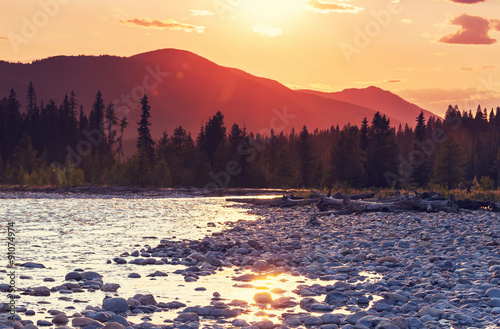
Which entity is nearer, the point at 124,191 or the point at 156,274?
the point at 156,274

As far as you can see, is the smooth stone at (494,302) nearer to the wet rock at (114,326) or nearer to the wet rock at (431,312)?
the wet rock at (431,312)

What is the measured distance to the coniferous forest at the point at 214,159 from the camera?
231 ft

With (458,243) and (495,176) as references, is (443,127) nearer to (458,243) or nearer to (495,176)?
(495,176)

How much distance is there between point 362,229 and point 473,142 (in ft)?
481

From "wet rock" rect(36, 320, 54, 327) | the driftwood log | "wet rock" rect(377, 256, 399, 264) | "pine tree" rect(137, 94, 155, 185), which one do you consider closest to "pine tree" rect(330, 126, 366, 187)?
"pine tree" rect(137, 94, 155, 185)

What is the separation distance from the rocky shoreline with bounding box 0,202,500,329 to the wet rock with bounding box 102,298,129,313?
0.6 inches

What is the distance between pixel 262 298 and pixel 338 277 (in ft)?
8.59

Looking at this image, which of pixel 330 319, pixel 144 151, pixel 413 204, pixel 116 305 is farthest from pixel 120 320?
pixel 144 151

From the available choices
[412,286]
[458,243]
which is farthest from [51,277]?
[458,243]

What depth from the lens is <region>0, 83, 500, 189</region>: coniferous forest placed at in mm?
70500

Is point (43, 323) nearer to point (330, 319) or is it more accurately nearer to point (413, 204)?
point (330, 319)

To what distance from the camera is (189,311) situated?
843 centimetres

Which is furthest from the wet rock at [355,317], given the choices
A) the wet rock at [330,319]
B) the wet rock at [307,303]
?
the wet rock at [307,303]

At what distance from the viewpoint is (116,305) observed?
8445 mm
